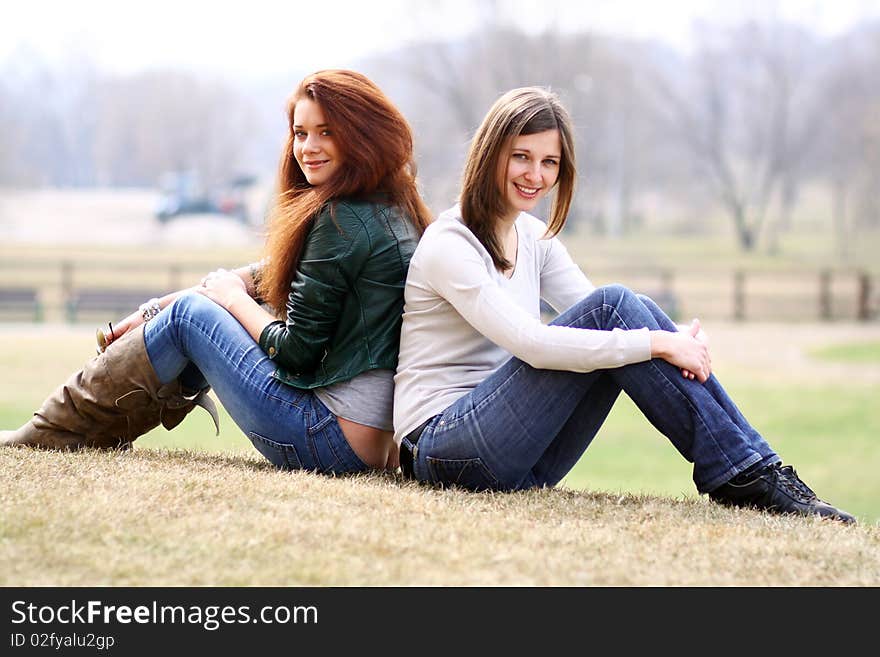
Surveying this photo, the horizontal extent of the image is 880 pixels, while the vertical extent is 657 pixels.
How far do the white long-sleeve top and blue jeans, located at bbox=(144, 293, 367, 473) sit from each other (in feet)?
0.71

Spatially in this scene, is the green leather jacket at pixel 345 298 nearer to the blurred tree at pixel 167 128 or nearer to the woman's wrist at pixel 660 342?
the woman's wrist at pixel 660 342

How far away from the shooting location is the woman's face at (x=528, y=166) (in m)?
2.96

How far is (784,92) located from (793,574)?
44.2m

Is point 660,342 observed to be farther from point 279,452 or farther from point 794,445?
point 794,445

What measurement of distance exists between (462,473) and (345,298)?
1.82ft

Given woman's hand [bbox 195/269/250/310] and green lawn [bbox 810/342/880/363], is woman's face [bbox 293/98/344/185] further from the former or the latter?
green lawn [bbox 810/342/880/363]

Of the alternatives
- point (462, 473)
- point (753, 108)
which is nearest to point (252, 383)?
point (462, 473)

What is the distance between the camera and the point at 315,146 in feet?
9.96

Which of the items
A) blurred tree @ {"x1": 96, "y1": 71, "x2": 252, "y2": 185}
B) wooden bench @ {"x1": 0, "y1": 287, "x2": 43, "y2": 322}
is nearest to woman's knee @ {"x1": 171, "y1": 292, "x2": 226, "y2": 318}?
wooden bench @ {"x1": 0, "y1": 287, "x2": 43, "y2": 322}

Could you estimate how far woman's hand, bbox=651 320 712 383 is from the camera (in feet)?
9.23

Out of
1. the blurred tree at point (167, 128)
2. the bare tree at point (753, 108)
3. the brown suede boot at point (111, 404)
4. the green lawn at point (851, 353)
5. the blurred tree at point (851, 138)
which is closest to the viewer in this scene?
the brown suede boot at point (111, 404)

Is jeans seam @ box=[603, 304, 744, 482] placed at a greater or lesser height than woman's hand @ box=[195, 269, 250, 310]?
lesser

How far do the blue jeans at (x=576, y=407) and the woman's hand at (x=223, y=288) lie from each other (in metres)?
0.74

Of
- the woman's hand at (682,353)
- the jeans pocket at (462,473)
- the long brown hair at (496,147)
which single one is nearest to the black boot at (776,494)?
the woman's hand at (682,353)
